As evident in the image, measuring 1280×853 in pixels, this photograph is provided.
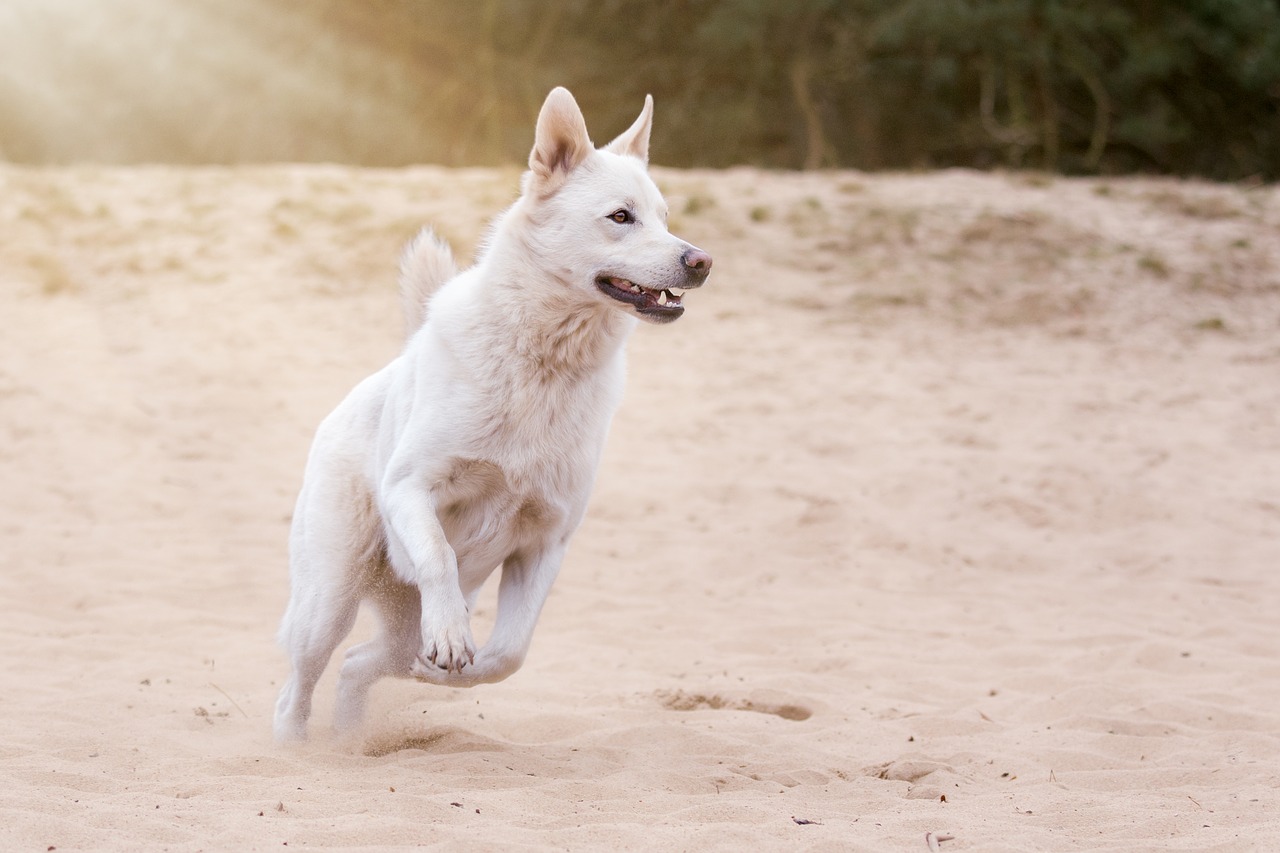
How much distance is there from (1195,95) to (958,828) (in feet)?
78.3

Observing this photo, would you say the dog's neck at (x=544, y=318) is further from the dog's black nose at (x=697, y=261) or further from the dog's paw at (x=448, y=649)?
the dog's paw at (x=448, y=649)

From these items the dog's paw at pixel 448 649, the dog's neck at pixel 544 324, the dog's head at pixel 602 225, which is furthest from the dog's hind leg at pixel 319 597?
the dog's head at pixel 602 225

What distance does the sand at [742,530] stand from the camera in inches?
162

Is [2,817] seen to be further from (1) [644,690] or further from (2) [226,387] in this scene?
(2) [226,387]

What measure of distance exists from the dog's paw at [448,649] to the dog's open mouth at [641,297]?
114 centimetres

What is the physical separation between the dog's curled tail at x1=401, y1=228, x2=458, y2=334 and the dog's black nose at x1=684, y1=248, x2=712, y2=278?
118 cm

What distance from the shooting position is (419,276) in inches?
198

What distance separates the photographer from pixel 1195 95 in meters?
24.6

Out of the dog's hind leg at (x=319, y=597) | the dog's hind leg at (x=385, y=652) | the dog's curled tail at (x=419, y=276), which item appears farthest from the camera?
the dog's curled tail at (x=419, y=276)

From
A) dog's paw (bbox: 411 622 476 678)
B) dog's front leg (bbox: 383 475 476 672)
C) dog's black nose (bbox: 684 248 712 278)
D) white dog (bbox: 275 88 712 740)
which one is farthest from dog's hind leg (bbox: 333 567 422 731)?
dog's black nose (bbox: 684 248 712 278)

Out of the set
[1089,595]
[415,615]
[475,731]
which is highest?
[415,615]

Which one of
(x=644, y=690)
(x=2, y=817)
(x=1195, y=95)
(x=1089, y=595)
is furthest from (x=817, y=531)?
(x=1195, y=95)

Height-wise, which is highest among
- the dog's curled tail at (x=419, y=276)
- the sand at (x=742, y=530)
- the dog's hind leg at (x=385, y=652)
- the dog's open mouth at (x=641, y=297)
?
the dog's open mouth at (x=641, y=297)

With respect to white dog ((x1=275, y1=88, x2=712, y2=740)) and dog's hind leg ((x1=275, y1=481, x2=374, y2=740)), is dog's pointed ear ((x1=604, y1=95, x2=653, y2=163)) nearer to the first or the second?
white dog ((x1=275, y1=88, x2=712, y2=740))
